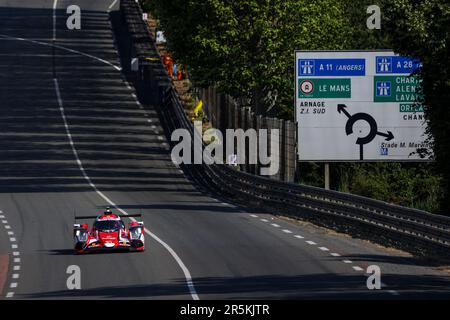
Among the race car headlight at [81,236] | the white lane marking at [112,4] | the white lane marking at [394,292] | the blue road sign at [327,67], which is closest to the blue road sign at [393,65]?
the blue road sign at [327,67]

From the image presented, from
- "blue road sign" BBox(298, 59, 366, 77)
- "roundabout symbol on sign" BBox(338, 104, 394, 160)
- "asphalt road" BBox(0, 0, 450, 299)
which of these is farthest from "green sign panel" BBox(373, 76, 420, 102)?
"asphalt road" BBox(0, 0, 450, 299)

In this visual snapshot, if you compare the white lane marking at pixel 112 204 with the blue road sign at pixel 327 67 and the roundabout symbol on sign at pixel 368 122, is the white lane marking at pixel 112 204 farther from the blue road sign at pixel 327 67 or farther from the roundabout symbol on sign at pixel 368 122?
the roundabout symbol on sign at pixel 368 122

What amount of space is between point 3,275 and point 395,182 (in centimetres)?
3121

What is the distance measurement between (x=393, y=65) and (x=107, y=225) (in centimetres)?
1870

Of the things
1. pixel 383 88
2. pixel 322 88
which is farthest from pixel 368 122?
pixel 322 88

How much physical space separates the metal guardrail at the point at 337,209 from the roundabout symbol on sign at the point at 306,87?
340 centimetres

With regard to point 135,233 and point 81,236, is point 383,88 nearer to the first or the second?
point 135,233

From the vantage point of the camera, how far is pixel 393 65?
171 feet

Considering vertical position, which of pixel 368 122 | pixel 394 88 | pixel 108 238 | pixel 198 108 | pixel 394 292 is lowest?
pixel 394 292

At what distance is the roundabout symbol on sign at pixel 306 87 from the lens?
51.5m

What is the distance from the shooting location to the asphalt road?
29797mm

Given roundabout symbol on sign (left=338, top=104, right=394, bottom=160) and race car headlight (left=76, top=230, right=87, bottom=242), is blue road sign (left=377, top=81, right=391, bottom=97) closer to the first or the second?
roundabout symbol on sign (left=338, top=104, right=394, bottom=160)
